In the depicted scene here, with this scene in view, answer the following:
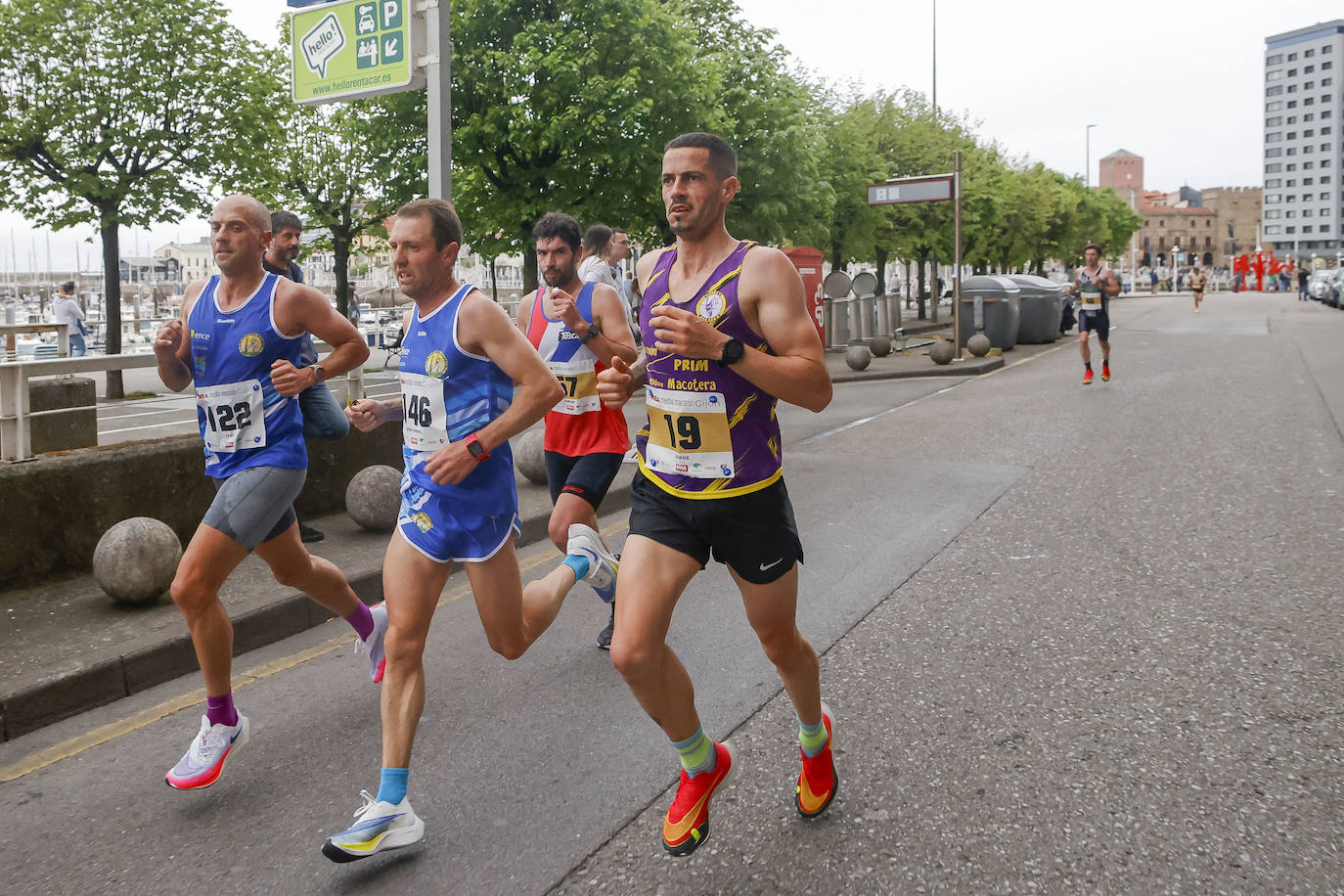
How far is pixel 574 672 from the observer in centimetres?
472

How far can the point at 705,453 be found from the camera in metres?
3.04

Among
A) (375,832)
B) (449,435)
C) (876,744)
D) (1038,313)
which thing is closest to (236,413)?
(449,435)

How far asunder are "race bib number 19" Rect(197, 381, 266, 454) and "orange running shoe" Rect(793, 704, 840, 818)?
2120 mm

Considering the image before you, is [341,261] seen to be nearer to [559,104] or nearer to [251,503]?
[559,104]

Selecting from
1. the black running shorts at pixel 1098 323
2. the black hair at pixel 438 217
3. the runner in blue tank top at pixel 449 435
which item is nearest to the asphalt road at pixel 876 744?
the runner in blue tank top at pixel 449 435

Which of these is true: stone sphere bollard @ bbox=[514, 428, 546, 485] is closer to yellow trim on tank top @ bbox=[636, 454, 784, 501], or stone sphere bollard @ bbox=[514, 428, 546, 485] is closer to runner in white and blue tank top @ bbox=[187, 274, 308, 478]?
runner in white and blue tank top @ bbox=[187, 274, 308, 478]

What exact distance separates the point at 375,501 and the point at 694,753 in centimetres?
452

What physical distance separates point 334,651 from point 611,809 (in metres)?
2.28

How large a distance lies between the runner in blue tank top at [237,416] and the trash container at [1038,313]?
2397 cm

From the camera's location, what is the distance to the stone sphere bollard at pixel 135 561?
538cm

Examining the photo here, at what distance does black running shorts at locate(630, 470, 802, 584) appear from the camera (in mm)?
3027

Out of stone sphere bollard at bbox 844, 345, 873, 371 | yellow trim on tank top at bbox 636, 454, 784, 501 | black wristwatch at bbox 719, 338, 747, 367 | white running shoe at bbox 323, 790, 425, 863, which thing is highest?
black wristwatch at bbox 719, 338, 747, 367

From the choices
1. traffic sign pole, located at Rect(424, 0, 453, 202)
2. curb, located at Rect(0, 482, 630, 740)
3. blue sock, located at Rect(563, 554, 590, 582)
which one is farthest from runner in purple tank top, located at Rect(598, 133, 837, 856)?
traffic sign pole, located at Rect(424, 0, 453, 202)

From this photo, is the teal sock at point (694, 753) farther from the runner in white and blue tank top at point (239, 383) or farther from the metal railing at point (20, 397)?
the metal railing at point (20, 397)
